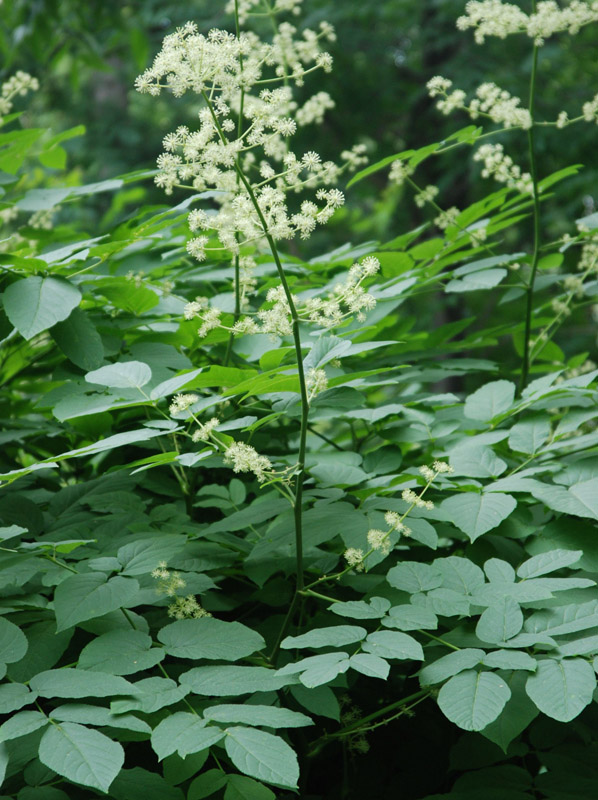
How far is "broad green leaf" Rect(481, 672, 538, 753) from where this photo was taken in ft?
3.94

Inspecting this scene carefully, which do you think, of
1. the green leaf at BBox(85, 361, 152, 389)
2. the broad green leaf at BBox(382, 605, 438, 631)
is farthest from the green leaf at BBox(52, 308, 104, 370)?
the broad green leaf at BBox(382, 605, 438, 631)

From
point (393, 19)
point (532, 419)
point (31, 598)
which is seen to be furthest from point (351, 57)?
point (31, 598)

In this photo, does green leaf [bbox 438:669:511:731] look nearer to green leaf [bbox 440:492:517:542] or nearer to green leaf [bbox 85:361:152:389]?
green leaf [bbox 440:492:517:542]

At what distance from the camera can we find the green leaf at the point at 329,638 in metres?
1.21

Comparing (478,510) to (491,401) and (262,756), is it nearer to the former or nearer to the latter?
(491,401)

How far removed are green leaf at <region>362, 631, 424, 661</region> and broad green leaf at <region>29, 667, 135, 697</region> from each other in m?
0.38

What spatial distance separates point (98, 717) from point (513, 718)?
25.6 inches

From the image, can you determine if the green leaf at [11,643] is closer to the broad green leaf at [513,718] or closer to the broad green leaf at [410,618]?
the broad green leaf at [410,618]

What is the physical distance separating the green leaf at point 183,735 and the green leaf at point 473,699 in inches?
13.3

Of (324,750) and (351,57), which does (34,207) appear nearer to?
(324,750)

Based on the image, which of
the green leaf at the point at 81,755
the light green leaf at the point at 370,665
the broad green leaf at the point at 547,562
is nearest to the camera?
the green leaf at the point at 81,755

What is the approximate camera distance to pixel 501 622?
1272 mm

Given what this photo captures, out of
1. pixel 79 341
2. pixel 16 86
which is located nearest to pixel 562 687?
pixel 79 341

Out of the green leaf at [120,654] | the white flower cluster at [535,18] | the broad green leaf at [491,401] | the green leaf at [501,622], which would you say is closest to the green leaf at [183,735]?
the green leaf at [120,654]
